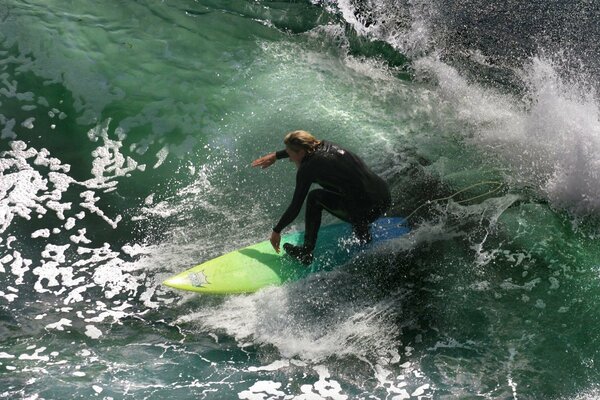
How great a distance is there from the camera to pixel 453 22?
1044 cm

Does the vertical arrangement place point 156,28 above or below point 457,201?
above

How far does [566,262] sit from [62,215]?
475cm

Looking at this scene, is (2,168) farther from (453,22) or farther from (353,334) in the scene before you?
(453,22)

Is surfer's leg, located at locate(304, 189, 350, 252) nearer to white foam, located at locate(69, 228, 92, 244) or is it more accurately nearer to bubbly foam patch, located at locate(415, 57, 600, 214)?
white foam, located at locate(69, 228, 92, 244)

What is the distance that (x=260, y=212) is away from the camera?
747 cm

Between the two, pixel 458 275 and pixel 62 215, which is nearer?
pixel 458 275

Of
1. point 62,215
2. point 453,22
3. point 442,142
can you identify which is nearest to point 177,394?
point 62,215

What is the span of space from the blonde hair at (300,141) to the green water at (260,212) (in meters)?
1.19

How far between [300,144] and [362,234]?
1100 millimetres

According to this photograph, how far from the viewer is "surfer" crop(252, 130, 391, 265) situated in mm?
6098

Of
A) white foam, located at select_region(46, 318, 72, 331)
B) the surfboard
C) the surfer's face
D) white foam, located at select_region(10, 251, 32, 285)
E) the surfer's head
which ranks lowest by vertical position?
white foam, located at select_region(46, 318, 72, 331)

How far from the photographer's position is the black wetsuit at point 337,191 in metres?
6.10

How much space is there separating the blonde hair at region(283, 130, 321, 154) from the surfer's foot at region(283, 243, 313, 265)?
95cm

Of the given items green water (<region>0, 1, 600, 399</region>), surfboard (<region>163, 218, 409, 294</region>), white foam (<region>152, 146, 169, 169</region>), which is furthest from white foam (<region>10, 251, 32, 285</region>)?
white foam (<region>152, 146, 169, 169</region>)
